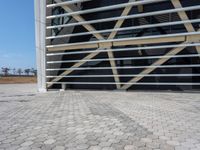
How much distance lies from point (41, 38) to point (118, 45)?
20.5 feet

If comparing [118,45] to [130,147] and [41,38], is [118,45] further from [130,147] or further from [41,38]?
[130,147]

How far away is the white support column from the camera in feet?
56.5

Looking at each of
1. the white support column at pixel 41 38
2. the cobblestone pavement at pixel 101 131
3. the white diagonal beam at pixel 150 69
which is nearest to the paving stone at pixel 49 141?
the cobblestone pavement at pixel 101 131

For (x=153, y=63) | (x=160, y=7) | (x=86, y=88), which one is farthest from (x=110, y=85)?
(x=160, y=7)

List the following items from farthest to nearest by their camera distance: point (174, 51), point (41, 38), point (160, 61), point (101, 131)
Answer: point (41, 38) → point (160, 61) → point (174, 51) → point (101, 131)

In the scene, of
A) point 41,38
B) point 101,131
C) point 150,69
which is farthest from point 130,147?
point 41,38

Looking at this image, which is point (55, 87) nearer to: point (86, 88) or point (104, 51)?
point (86, 88)

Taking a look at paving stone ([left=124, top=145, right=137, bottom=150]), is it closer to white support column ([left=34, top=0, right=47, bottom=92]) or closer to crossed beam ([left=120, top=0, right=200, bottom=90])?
crossed beam ([left=120, top=0, right=200, bottom=90])

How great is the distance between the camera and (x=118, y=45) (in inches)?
614

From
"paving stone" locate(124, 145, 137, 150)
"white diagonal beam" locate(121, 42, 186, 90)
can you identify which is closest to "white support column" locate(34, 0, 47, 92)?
"white diagonal beam" locate(121, 42, 186, 90)

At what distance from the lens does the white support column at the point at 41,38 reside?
1723cm

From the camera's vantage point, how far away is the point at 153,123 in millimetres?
5973

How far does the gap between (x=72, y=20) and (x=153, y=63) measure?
713 centimetres

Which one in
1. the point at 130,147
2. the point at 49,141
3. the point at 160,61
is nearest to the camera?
the point at 130,147
